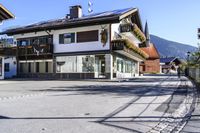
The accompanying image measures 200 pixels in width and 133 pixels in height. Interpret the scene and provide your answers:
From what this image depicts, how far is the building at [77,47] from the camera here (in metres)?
32.0

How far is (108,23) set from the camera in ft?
103

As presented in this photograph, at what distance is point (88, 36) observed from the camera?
33.2 metres

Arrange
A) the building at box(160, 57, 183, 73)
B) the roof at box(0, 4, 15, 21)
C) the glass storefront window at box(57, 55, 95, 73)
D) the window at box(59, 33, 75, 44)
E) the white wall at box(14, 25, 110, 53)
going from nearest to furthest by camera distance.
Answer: the roof at box(0, 4, 15, 21) < the white wall at box(14, 25, 110, 53) < the glass storefront window at box(57, 55, 95, 73) < the window at box(59, 33, 75, 44) < the building at box(160, 57, 183, 73)

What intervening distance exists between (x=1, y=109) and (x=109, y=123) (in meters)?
3.74

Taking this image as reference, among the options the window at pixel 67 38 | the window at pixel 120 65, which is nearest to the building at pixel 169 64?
the window at pixel 120 65

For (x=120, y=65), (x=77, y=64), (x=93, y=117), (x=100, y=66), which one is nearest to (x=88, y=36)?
(x=77, y=64)

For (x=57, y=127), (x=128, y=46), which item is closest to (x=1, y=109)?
(x=57, y=127)

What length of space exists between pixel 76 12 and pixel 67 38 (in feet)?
16.2

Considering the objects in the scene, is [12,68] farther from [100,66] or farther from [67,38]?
[100,66]

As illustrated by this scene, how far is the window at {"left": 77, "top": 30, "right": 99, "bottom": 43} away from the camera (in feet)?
107

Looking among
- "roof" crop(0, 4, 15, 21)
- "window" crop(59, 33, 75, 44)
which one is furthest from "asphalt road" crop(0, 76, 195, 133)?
"window" crop(59, 33, 75, 44)

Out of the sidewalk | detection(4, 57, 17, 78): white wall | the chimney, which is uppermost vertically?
the chimney

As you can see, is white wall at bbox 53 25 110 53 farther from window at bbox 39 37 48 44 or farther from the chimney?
the chimney

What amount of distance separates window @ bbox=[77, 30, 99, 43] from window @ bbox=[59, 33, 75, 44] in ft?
2.85
